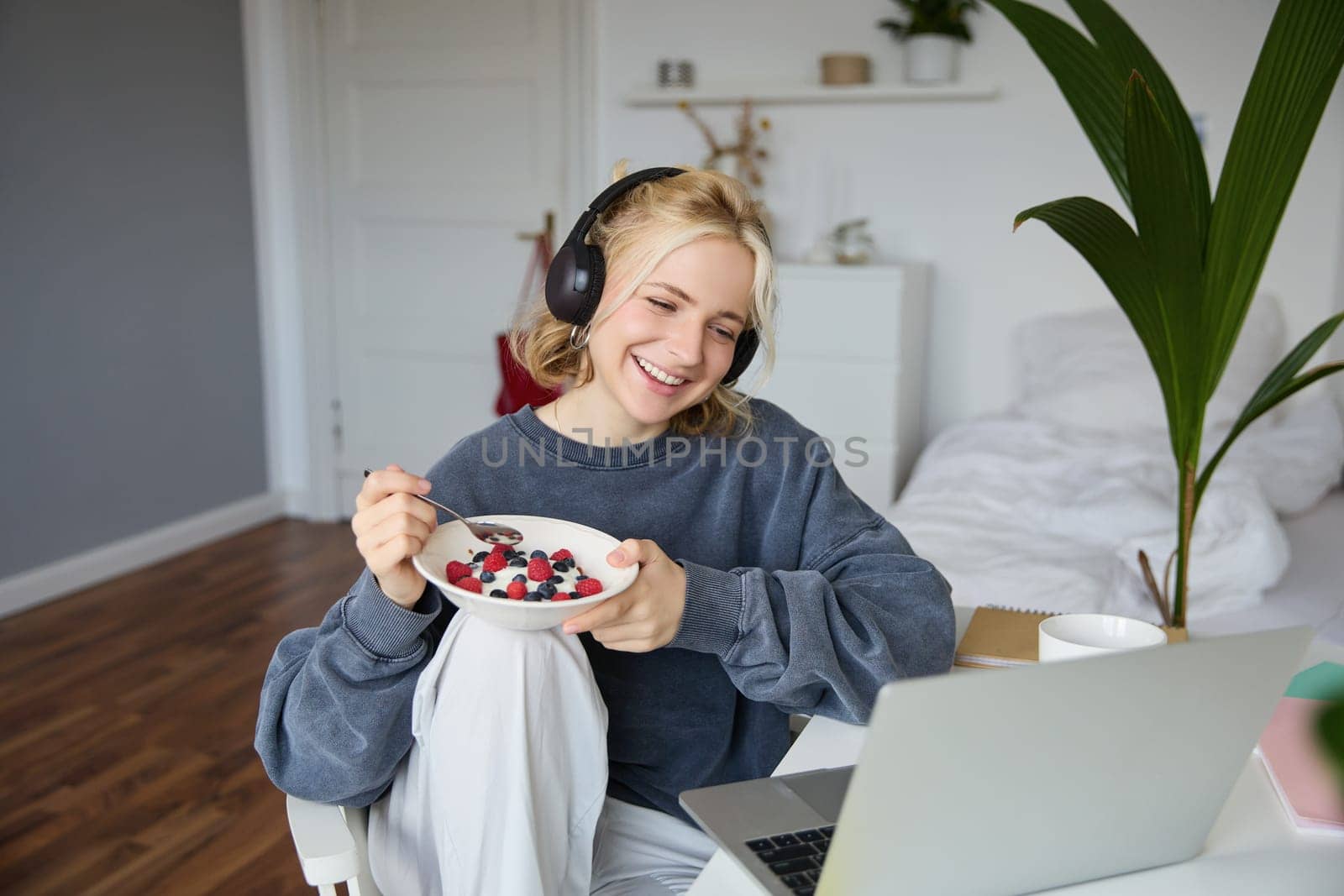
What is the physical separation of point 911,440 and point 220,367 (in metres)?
2.30

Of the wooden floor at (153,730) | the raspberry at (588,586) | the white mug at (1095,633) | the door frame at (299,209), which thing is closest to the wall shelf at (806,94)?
the door frame at (299,209)

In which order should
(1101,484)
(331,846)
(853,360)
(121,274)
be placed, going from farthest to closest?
(121,274) → (853,360) → (1101,484) → (331,846)

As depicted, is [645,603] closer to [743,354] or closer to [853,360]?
[743,354]

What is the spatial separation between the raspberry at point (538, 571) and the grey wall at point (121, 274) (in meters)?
2.74

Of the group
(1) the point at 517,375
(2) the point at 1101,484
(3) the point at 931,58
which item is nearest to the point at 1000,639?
(2) the point at 1101,484

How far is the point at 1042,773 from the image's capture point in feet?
1.95

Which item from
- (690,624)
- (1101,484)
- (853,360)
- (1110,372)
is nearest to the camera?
(690,624)

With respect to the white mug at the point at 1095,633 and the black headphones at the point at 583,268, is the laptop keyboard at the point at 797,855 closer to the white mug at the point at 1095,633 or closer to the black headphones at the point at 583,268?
the white mug at the point at 1095,633

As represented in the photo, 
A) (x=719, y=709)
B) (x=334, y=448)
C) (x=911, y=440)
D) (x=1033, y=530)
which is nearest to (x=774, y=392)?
(x=911, y=440)

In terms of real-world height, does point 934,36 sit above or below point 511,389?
above

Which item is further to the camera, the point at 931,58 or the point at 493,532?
the point at 931,58

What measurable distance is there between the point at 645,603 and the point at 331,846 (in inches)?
A: 11.6

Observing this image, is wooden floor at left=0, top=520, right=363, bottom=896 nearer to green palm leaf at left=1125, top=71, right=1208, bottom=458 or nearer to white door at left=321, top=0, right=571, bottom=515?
white door at left=321, top=0, right=571, bottom=515

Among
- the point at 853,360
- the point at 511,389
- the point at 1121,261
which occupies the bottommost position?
the point at 511,389
